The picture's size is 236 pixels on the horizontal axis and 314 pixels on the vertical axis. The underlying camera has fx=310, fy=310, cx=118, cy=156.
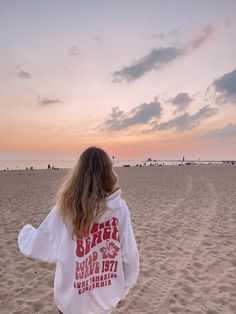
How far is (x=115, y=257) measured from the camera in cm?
258

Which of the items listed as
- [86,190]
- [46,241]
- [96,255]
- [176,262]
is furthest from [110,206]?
[176,262]

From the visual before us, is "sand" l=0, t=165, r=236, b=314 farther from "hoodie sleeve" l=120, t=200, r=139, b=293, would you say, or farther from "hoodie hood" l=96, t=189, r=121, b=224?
"hoodie hood" l=96, t=189, r=121, b=224

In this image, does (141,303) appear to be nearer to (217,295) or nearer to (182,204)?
(217,295)

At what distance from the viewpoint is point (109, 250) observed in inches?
101

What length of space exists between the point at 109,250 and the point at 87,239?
21 cm

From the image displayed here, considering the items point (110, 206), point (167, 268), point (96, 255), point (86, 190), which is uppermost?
point (86, 190)

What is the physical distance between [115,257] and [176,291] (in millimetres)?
2976

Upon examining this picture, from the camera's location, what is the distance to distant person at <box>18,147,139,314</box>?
97.0 inches

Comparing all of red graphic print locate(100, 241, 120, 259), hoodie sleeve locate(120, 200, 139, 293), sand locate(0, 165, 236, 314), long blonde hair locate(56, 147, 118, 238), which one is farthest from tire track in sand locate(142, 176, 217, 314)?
long blonde hair locate(56, 147, 118, 238)

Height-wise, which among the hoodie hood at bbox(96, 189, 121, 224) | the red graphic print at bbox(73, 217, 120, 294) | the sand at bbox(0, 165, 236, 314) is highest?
the hoodie hood at bbox(96, 189, 121, 224)

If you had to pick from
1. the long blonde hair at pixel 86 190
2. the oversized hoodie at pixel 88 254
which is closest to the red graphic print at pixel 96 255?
the oversized hoodie at pixel 88 254

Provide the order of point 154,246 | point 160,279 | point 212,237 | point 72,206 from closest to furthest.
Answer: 1. point 72,206
2. point 160,279
3. point 154,246
4. point 212,237

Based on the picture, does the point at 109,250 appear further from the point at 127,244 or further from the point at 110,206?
the point at 110,206

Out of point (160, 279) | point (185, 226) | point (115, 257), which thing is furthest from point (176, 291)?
point (185, 226)
